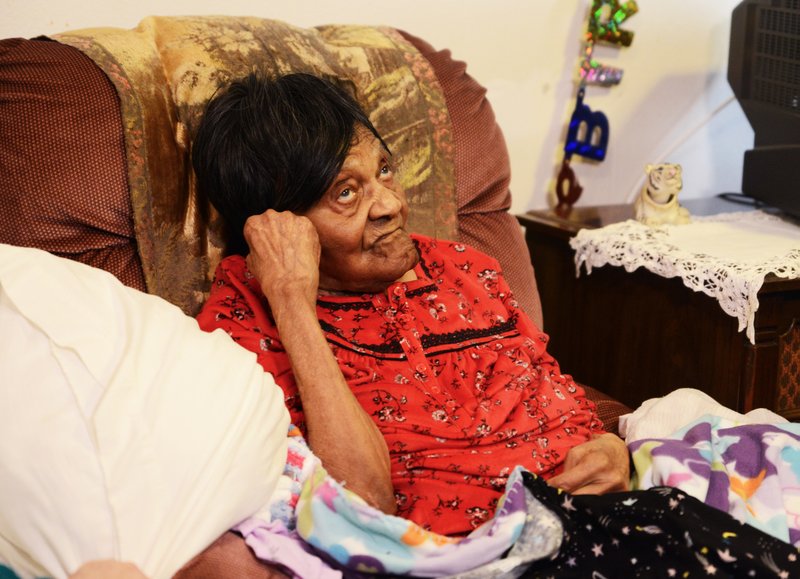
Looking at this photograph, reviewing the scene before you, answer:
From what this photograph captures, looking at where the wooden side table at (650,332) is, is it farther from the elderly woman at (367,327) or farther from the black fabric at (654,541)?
the black fabric at (654,541)

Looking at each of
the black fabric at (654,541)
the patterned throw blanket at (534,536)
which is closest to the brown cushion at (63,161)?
the patterned throw blanket at (534,536)

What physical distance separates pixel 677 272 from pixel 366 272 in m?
0.77

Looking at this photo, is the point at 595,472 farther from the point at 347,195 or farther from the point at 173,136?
the point at 173,136

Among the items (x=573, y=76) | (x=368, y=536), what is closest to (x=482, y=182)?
(x=573, y=76)

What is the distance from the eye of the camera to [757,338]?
1846 mm

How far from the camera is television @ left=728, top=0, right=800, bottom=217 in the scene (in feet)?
6.87

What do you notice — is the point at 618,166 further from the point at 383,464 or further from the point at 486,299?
the point at 383,464

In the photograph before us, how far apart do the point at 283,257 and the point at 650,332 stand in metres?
1.02

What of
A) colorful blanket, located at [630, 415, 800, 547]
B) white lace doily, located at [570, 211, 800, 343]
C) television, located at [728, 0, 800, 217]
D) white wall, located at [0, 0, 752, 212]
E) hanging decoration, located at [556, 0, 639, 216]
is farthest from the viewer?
hanging decoration, located at [556, 0, 639, 216]

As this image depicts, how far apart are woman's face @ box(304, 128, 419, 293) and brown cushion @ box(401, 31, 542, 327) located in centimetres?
37

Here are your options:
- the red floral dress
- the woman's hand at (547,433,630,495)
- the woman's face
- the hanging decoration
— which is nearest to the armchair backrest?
the red floral dress

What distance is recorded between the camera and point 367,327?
4.73ft

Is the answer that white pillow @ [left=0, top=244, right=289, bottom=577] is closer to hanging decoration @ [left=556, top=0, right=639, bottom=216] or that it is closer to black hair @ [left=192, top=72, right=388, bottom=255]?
black hair @ [left=192, top=72, right=388, bottom=255]

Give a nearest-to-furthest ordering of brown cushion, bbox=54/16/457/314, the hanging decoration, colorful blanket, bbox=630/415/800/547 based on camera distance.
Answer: colorful blanket, bbox=630/415/800/547
brown cushion, bbox=54/16/457/314
the hanging decoration
